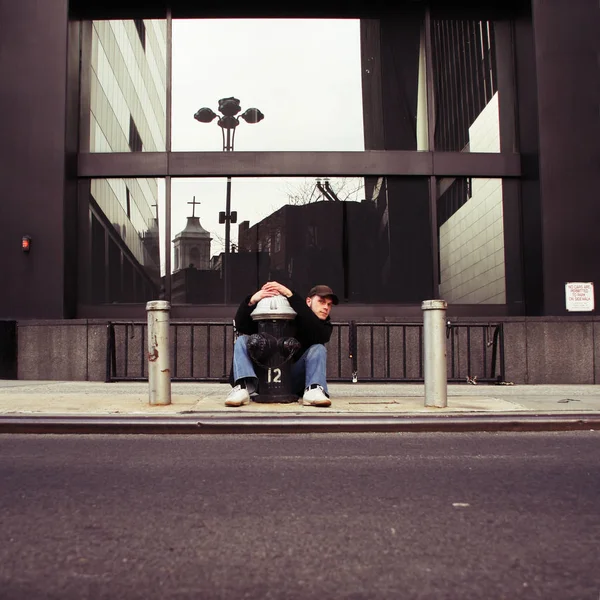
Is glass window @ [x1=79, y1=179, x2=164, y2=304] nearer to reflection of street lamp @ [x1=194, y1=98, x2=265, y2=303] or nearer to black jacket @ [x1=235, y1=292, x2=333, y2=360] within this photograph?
reflection of street lamp @ [x1=194, y1=98, x2=265, y2=303]

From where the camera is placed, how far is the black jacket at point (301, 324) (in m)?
7.42

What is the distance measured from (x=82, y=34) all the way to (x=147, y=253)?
401 centimetres

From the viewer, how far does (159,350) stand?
7297mm

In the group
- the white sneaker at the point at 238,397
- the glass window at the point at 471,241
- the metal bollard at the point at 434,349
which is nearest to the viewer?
the metal bollard at the point at 434,349

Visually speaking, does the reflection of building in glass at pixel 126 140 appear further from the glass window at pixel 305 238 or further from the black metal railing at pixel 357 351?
the black metal railing at pixel 357 351

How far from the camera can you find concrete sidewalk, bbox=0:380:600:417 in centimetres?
699

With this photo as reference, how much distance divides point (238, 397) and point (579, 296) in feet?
22.5

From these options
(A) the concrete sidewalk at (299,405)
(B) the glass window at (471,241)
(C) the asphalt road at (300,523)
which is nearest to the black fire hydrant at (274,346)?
(A) the concrete sidewalk at (299,405)

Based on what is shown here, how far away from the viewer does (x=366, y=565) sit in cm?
267

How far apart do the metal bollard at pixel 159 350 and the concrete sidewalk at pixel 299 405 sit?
5.8 inches

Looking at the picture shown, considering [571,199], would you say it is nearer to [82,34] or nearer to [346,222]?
[346,222]

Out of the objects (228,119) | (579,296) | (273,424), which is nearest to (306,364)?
(273,424)

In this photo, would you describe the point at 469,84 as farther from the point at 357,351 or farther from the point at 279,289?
the point at 279,289

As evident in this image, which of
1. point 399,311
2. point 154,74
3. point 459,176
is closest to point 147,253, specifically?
point 154,74
